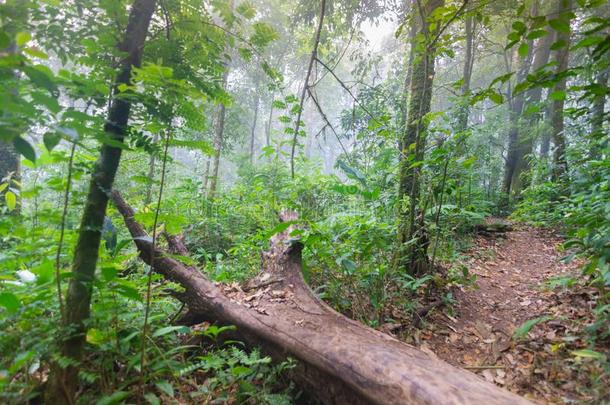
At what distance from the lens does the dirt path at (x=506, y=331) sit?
6.96 ft

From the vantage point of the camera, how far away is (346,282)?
117 inches

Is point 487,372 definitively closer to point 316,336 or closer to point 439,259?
point 316,336

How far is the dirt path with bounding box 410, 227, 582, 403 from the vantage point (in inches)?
83.5

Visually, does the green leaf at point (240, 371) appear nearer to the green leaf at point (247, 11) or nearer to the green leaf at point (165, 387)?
the green leaf at point (165, 387)

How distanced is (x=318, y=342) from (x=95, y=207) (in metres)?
1.44

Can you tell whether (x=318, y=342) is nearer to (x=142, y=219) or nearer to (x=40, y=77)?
(x=142, y=219)

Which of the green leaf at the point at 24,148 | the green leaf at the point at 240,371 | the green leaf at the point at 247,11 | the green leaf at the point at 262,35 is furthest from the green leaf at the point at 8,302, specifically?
the green leaf at the point at 247,11

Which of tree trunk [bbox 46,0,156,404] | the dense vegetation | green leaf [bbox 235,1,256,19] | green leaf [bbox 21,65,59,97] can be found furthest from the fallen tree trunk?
green leaf [bbox 235,1,256,19]

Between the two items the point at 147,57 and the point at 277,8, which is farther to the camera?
the point at 277,8

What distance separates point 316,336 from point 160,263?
1.56 m

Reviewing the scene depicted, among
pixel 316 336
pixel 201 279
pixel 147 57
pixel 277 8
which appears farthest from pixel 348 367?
pixel 277 8

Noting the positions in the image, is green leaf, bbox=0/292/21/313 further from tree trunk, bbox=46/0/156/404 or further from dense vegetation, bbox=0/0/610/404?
tree trunk, bbox=46/0/156/404

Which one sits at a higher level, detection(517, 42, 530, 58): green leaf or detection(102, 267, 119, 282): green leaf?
detection(517, 42, 530, 58): green leaf

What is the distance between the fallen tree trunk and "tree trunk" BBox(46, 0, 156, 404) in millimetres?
255
